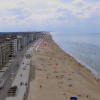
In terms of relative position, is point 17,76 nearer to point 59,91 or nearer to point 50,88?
point 50,88

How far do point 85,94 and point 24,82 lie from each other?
344 inches

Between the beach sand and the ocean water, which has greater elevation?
the ocean water

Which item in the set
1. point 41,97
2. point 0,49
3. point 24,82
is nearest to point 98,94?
point 41,97

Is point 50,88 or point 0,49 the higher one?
point 0,49

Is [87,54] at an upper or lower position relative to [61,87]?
upper

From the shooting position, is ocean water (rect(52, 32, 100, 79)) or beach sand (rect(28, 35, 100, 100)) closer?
beach sand (rect(28, 35, 100, 100))

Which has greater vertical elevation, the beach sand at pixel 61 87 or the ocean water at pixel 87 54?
the ocean water at pixel 87 54

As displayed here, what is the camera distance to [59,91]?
768 inches

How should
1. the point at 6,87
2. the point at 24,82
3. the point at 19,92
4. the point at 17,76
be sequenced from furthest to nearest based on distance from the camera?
the point at 17,76 → the point at 24,82 → the point at 6,87 → the point at 19,92

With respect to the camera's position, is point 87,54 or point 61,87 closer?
point 61,87

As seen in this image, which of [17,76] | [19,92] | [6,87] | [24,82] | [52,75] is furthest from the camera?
[52,75]

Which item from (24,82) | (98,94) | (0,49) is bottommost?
(98,94)

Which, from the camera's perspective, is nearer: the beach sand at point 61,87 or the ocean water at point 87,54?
the beach sand at point 61,87

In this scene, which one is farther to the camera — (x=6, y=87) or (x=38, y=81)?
(x=38, y=81)
